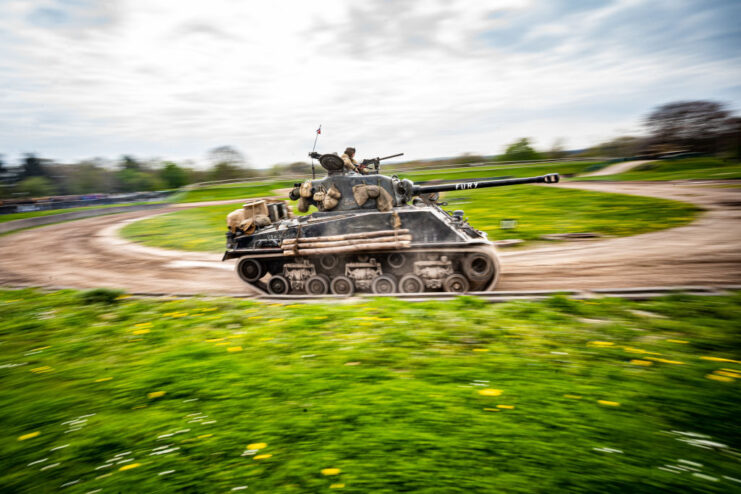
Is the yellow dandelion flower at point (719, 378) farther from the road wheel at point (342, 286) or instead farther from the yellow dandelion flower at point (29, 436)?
the road wheel at point (342, 286)

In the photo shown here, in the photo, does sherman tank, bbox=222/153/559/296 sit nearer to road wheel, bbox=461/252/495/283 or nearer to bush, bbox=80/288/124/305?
road wheel, bbox=461/252/495/283

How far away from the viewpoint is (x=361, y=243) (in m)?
8.77

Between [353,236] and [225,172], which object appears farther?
[225,172]

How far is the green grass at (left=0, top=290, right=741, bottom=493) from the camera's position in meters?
2.59

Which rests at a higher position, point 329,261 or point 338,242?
point 338,242

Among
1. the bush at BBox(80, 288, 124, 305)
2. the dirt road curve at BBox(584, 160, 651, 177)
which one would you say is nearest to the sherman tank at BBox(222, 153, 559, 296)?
the bush at BBox(80, 288, 124, 305)

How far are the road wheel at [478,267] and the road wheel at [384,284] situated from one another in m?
1.63

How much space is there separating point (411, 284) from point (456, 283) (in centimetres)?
100

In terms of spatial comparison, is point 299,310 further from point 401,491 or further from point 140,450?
point 401,491

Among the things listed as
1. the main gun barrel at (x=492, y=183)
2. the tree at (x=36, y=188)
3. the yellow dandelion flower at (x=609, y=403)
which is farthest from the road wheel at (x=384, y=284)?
the tree at (x=36, y=188)

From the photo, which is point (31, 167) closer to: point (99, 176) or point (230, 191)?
point (99, 176)

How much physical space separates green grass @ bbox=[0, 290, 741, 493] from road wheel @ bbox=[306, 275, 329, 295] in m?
3.50

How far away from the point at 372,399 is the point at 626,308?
14.5ft

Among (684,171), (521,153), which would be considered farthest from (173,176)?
(684,171)
